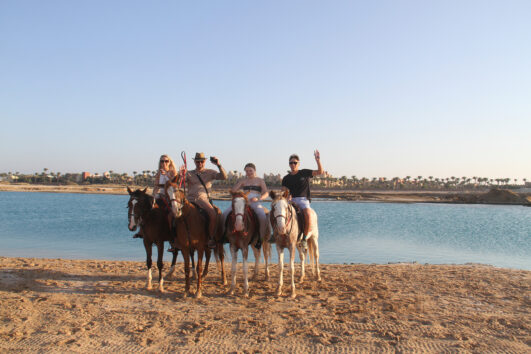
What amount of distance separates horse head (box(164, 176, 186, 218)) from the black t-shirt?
2.53 meters

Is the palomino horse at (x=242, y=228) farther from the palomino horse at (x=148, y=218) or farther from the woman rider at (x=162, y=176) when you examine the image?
the woman rider at (x=162, y=176)

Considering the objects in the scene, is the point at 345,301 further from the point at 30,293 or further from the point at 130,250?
the point at 130,250

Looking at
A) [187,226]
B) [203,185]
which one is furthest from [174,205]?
[203,185]

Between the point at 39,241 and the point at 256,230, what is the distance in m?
15.2

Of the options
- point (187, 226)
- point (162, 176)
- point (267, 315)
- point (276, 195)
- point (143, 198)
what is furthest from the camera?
point (162, 176)

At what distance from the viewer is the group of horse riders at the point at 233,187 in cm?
747

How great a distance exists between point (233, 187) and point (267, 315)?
8.66 feet

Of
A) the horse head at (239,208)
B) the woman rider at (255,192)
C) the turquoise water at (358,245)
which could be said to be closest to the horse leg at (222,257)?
the woman rider at (255,192)

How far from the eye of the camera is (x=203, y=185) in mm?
7777

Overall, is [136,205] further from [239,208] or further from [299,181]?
[299,181]

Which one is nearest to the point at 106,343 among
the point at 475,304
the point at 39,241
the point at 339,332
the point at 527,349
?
the point at 339,332

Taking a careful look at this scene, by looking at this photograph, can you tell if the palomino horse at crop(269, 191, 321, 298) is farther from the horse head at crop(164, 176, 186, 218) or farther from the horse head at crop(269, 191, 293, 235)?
the horse head at crop(164, 176, 186, 218)

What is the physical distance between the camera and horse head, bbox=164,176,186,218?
643 centimetres

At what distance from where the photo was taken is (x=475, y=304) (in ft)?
22.2
